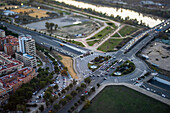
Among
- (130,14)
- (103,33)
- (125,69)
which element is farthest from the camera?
(130,14)

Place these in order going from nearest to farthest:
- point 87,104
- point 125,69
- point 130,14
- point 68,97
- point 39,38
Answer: point 87,104
point 68,97
point 125,69
point 39,38
point 130,14

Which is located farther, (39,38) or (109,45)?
(39,38)

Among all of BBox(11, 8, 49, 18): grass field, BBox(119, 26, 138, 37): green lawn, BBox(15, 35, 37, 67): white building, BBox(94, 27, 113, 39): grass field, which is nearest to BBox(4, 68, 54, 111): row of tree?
BBox(15, 35, 37, 67): white building

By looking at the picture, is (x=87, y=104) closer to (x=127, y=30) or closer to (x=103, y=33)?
(x=103, y=33)

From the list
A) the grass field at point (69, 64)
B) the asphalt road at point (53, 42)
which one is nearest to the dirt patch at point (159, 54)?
the asphalt road at point (53, 42)

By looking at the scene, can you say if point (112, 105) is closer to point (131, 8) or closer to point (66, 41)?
point (66, 41)

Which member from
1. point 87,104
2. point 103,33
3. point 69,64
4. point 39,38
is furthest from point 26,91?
point 103,33

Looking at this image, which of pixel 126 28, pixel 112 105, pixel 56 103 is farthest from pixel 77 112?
pixel 126 28
